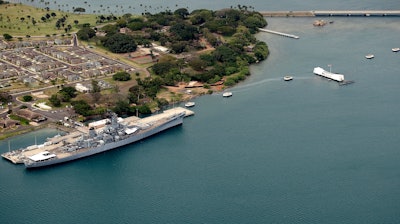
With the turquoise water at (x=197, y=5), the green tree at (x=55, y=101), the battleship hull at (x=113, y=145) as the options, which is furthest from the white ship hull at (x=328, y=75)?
the turquoise water at (x=197, y=5)

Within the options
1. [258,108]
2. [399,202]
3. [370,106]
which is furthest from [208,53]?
[399,202]

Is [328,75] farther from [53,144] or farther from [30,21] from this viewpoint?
[30,21]

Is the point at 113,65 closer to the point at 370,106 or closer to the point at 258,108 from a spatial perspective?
the point at 258,108

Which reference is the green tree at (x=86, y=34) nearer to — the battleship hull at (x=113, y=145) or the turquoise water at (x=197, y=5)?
the turquoise water at (x=197, y=5)

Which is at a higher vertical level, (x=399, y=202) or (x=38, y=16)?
(x=38, y=16)

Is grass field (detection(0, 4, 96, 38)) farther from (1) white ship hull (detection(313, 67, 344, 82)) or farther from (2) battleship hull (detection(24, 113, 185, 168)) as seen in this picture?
(2) battleship hull (detection(24, 113, 185, 168))

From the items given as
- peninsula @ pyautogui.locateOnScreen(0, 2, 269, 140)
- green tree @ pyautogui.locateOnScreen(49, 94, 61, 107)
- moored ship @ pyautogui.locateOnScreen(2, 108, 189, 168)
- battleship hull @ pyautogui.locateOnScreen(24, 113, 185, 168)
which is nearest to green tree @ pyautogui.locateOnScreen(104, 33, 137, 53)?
peninsula @ pyautogui.locateOnScreen(0, 2, 269, 140)

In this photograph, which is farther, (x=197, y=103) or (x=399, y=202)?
(x=197, y=103)
